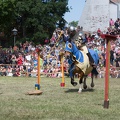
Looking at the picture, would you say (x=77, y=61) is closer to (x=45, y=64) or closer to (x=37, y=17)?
(x=45, y=64)

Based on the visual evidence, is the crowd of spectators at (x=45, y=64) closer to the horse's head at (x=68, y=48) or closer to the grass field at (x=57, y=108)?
the horse's head at (x=68, y=48)

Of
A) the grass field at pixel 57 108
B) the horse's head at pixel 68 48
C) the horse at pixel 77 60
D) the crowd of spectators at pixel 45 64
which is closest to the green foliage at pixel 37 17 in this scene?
the crowd of spectators at pixel 45 64

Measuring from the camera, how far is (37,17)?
53.8 m

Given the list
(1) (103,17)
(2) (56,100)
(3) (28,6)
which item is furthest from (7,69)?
(3) (28,6)

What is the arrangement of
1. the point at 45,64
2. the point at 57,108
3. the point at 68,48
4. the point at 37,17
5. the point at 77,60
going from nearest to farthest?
the point at 57,108
the point at 68,48
the point at 77,60
the point at 45,64
the point at 37,17

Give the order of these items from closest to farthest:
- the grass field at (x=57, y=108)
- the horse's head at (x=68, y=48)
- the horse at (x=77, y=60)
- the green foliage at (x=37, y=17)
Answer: the grass field at (x=57, y=108)
the horse's head at (x=68, y=48)
the horse at (x=77, y=60)
the green foliage at (x=37, y=17)

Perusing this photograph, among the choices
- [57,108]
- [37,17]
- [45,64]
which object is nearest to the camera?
[57,108]

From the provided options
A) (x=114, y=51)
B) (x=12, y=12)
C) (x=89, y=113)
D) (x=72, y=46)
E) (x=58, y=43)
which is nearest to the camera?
(x=89, y=113)

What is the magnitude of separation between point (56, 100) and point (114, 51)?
17.2m

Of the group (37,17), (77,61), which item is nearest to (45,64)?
(77,61)

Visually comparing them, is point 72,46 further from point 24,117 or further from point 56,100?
point 24,117

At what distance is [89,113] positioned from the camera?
29.7ft

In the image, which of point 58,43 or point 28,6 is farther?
point 28,6

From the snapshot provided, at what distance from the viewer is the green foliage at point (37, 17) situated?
53.0m
